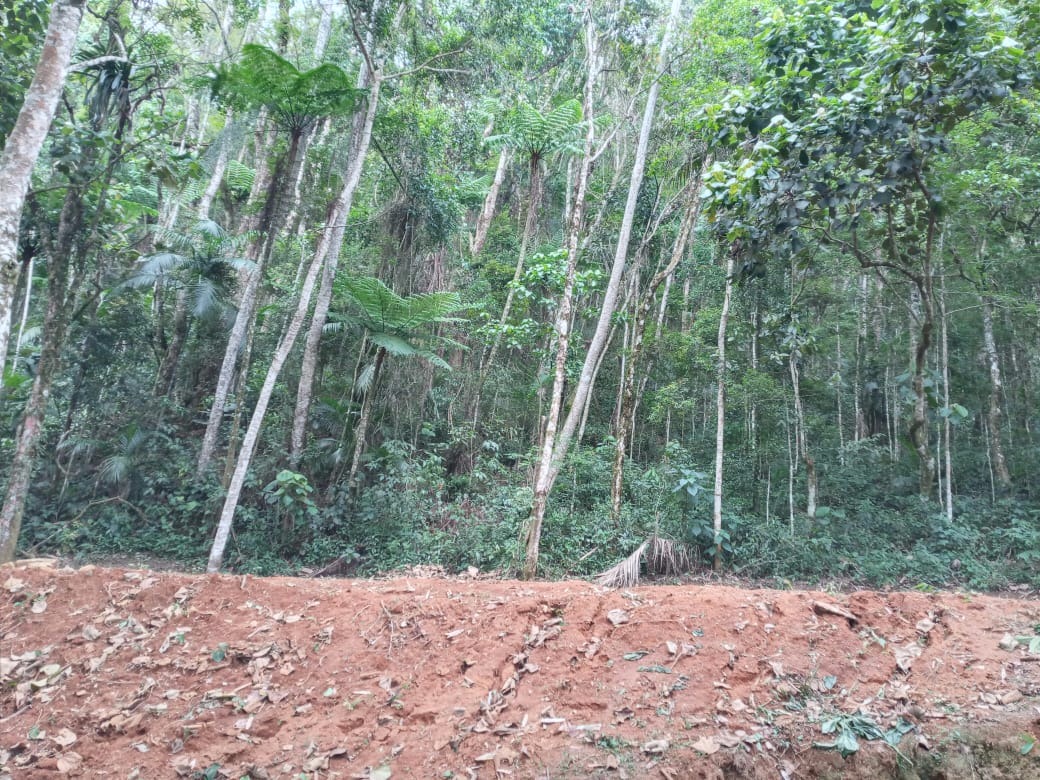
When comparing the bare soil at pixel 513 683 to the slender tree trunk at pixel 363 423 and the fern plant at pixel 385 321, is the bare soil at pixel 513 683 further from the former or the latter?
the fern plant at pixel 385 321

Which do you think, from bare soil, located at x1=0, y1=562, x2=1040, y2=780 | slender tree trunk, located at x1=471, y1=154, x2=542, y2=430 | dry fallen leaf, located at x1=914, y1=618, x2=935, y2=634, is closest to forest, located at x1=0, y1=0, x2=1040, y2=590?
slender tree trunk, located at x1=471, y1=154, x2=542, y2=430

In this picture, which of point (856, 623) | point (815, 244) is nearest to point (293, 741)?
point (856, 623)

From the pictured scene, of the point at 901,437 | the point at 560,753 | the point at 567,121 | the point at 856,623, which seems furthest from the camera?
the point at 901,437

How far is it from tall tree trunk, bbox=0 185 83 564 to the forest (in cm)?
4

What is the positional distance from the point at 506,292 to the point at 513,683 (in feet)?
37.7

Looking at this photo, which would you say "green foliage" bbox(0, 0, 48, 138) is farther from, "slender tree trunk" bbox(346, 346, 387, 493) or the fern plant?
"slender tree trunk" bbox(346, 346, 387, 493)

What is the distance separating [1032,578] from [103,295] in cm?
1699

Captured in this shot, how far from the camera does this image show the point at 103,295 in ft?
35.3

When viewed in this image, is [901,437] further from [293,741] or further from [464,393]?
[293,741]

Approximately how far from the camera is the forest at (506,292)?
504 centimetres

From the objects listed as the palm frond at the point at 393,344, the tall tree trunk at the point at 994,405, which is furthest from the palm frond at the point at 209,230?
the tall tree trunk at the point at 994,405

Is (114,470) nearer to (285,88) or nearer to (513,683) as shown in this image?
(285,88)

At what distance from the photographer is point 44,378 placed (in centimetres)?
647

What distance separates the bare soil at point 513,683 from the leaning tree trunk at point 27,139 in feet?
9.75
